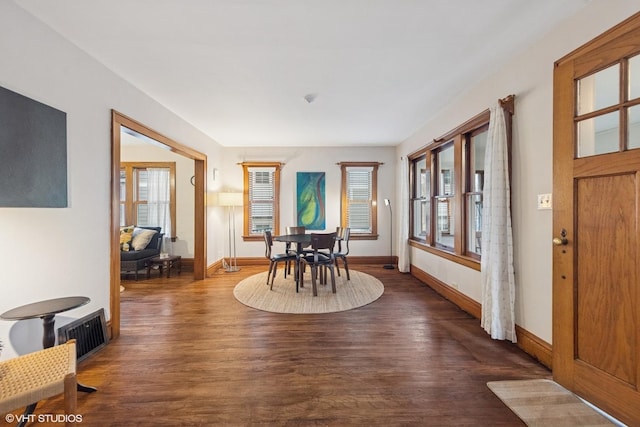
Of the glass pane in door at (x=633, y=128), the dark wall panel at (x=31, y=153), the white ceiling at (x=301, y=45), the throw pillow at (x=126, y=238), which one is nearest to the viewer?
the glass pane in door at (x=633, y=128)

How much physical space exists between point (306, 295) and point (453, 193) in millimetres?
2544

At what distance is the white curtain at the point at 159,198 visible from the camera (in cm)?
554

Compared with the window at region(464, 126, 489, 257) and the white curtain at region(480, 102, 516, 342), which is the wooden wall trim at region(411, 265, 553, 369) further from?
the window at region(464, 126, 489, 257)

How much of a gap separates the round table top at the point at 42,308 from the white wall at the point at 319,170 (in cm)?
396

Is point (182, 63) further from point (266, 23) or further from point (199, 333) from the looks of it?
point (199, 333)

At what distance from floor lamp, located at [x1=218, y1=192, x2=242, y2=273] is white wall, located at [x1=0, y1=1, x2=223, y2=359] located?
2.51 m

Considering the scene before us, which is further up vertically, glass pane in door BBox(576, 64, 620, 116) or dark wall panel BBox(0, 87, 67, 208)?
glass pane in door BBox(576, 64, 620, 116)

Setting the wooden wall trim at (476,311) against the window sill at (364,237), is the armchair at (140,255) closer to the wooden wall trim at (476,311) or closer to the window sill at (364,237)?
the window sill at (364,237)

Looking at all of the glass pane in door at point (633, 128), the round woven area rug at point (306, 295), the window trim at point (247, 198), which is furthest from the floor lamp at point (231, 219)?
the glass pane in door at point (633, 128)

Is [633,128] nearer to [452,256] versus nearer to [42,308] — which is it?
[452,256]

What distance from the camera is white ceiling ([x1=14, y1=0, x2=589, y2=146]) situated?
5.77 ft

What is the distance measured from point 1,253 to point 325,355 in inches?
93.6

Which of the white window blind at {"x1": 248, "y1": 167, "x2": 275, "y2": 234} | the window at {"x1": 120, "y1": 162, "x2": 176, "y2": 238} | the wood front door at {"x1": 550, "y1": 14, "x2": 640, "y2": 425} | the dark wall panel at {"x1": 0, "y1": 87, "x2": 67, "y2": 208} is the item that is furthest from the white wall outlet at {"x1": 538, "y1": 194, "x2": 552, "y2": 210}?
the window at {"x1": 120, "y1": 162, "x2": 176, "y2": 238}

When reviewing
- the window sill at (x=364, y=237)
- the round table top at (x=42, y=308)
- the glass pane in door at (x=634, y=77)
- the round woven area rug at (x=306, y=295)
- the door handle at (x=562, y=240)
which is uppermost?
the glass pane in door at (x=634, y=77)
